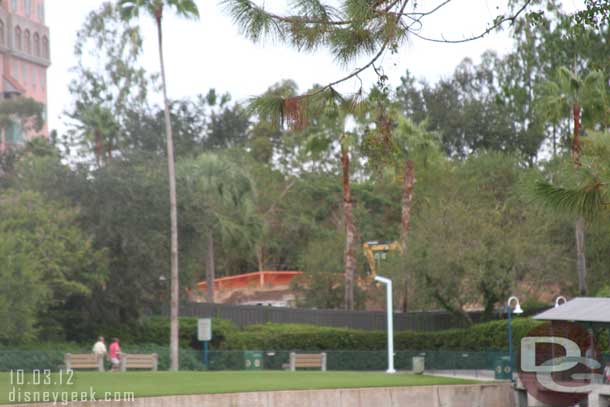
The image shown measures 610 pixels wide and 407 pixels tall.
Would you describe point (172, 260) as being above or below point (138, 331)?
above

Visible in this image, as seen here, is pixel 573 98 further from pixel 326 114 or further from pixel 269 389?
pixel 326 114

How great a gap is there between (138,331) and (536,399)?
21.3 m

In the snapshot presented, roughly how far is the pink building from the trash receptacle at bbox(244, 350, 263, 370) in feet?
192

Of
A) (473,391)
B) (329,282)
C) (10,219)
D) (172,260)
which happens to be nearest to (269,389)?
(473,391)

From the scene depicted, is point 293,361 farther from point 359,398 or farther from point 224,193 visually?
point 224,193

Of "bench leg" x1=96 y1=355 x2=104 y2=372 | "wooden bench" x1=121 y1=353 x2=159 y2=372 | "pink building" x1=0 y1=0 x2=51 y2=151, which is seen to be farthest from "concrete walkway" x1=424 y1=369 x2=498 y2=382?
"pink building" x1=0 y1=0 x2=51 y2=151

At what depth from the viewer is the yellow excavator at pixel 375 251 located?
171ft

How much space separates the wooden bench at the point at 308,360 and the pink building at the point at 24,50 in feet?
194

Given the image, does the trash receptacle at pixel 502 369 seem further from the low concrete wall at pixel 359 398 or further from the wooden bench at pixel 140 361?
the wooden bench at pixel 140 361

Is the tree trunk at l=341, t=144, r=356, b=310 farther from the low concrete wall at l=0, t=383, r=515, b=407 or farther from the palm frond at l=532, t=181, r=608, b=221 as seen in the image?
the palm frond at l=532, t=181, r=608, b=221

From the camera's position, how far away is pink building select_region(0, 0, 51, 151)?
96875 millimetres

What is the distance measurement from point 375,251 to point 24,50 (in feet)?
188

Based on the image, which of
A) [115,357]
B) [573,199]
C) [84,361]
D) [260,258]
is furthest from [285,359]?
[260,258]

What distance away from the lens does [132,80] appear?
66.6 metres
